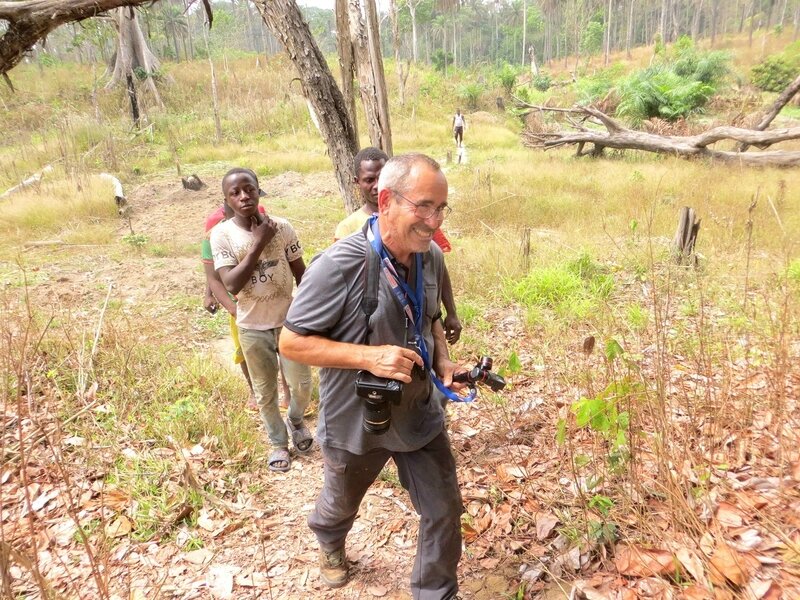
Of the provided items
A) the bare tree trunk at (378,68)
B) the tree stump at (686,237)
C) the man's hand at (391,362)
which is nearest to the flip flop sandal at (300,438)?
the man's hand at (391,362)

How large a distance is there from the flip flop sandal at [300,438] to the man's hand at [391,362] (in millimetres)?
2173

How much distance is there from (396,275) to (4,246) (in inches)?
391

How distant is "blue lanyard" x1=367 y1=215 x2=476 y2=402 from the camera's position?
182 centimetres

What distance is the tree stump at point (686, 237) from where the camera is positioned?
5371 mm

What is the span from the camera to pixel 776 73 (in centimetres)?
2708

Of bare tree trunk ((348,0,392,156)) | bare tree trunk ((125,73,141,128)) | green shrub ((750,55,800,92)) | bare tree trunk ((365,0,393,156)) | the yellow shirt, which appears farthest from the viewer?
green shrub ((750,55,800,92))

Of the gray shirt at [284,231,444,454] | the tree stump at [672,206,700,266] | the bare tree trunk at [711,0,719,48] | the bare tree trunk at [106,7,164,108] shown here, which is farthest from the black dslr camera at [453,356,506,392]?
the bare tree trunk at [711,0,719,48]

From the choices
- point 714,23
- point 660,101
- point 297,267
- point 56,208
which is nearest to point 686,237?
point 297,267

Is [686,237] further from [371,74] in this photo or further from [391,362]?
[391,362]

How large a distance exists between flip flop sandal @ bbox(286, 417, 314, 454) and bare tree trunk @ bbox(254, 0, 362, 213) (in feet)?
7.89

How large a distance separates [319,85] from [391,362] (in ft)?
12.6

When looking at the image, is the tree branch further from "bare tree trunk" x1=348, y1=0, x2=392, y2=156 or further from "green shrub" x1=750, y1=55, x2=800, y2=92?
"green shrub" x1=750, y1=55, x2=800, y2=92

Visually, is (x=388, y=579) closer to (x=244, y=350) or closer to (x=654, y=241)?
(x=244, y=350)

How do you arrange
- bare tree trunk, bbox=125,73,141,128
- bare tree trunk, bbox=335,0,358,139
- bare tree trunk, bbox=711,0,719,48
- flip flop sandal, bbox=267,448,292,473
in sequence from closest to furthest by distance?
1. flip flop sandal, bbox=267,448,292,473
2. bare tree trunk, bbox=335,0,358,139
3. bare tree trunk, bbox=125,73,141,128
4. bare tree trunk, bbox=711,0,719,48
